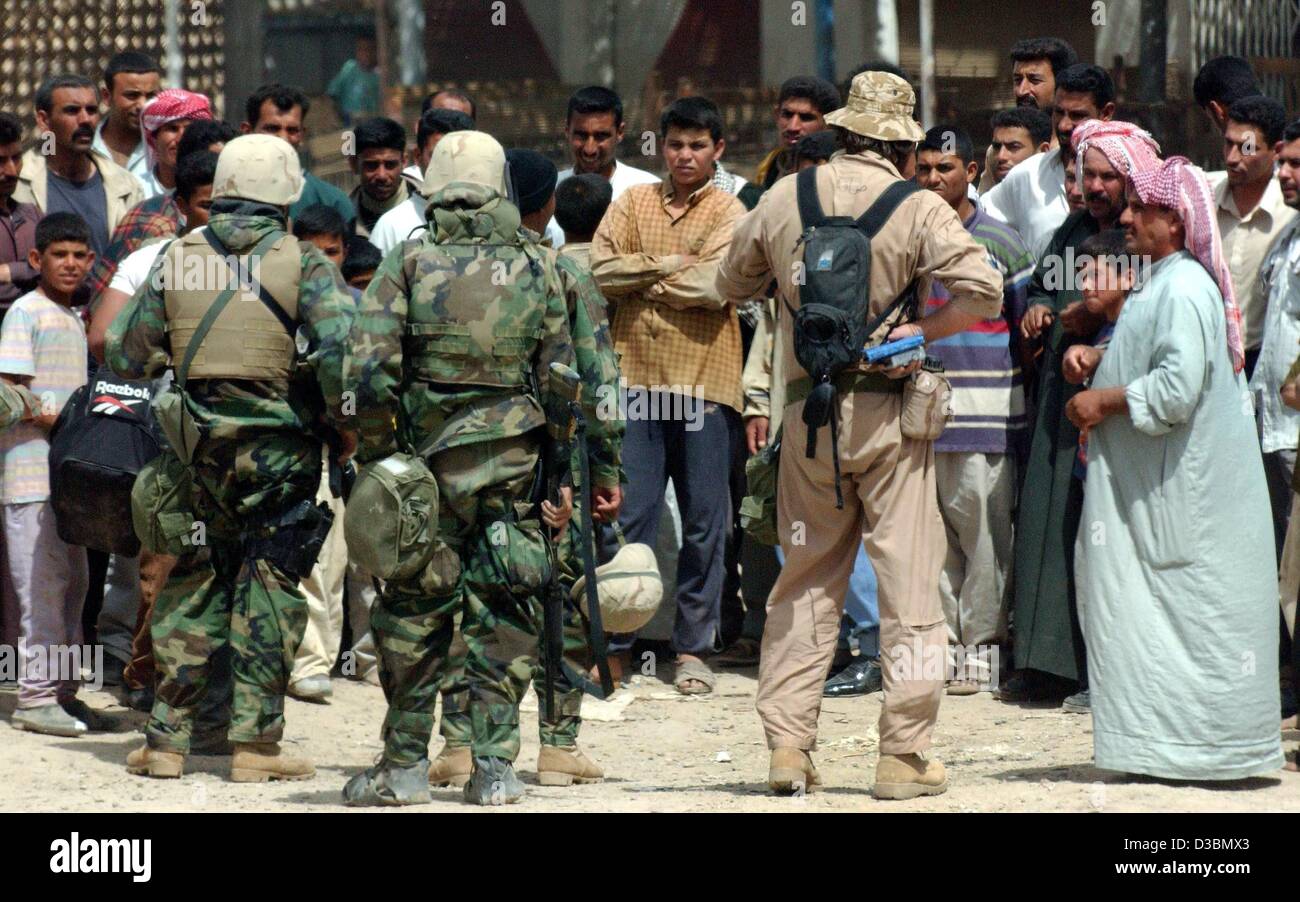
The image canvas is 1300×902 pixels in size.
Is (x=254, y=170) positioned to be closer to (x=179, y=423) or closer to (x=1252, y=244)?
(x=179, y=423)

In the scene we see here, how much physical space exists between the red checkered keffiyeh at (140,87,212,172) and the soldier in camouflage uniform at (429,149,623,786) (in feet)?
7.07

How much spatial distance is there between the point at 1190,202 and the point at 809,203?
114 cm

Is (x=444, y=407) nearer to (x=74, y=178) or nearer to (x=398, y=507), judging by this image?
(x=398, y=507)

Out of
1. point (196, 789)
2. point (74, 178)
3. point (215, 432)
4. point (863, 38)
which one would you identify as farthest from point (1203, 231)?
point (863, 38)

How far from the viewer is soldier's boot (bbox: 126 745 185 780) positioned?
21.3 ft

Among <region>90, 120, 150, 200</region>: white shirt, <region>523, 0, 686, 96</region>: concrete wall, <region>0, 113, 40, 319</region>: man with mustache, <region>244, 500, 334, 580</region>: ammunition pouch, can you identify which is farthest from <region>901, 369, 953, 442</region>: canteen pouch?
<region>523, 0, 686, 96</region>: concrete wall

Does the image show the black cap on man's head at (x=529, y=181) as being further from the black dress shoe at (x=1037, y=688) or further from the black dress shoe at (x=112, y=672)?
the black dress shoe at (x=1037, y=688)

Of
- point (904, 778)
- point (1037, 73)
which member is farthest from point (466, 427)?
point (1037, 73)

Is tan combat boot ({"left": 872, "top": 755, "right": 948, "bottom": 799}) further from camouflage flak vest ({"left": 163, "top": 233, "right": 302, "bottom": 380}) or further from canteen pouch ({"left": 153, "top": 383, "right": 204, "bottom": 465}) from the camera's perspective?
canteen pouch ({"left": 153, "top": 383, "right": 204, "bottom": 465})

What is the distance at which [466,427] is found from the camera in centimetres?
579

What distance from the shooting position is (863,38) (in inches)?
560

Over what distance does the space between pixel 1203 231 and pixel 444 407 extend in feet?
7.57

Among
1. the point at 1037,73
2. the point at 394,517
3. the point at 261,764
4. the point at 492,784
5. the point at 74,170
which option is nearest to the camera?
the point at 394,517

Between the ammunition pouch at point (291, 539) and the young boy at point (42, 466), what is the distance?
1.31m
